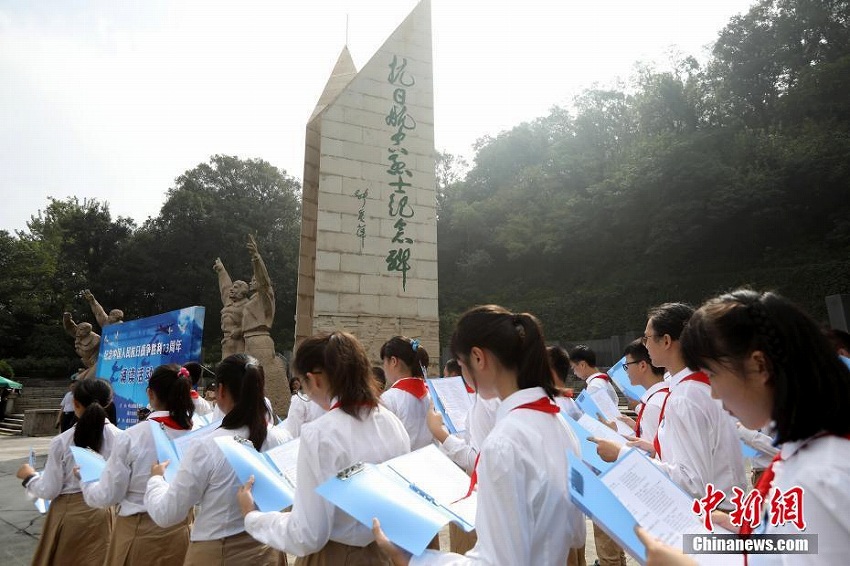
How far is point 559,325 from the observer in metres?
23.8

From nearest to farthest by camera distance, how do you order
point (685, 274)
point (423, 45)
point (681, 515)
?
point (681, 515) → point (423, 45) → point (685, 274)

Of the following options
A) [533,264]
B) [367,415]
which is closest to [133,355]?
[367,415]

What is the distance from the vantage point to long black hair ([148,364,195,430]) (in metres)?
2.64

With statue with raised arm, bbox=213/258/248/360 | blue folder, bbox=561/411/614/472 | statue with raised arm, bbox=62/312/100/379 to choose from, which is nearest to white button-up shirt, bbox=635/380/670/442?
blue folder, bbox=561/411/614/472

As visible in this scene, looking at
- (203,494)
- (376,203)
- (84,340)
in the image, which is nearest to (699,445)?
(203,494)

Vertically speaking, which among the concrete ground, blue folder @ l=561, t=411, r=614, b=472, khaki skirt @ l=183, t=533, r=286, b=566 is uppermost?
blue folder @ l=561, t=411, r=614, b=472

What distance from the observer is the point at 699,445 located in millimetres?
1887

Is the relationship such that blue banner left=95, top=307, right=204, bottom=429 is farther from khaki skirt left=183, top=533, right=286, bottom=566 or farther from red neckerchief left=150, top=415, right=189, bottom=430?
khaki skirt left=183, top=533, right=286, bottom=566

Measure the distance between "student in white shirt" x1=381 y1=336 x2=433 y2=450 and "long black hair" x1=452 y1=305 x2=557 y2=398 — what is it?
192 cm

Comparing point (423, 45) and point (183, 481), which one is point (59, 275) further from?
point (183, 481)

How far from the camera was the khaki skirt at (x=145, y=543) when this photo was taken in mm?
2428

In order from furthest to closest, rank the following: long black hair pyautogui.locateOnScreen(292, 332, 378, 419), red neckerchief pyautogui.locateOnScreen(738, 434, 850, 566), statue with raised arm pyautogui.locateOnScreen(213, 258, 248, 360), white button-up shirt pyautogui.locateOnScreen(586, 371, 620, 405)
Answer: statue with raised arm pyautogui.locateOnScreen(213, 258, 248, 360), white button-up shirt pyautogui.locateOnScreen(586, 371, 620, 405), long black hair pyautogui.locateOnScreen(292, 332, 378, 419), red neckerchief pyautogui.locateOnScreen(738, 434, 850, 566)

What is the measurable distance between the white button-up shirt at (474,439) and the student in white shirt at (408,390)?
60cm

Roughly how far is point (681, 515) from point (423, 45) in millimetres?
7974
